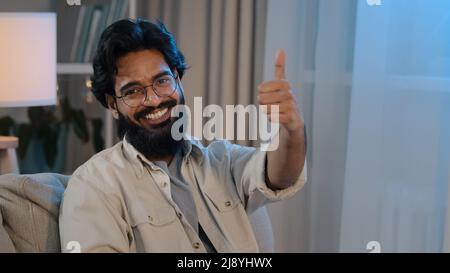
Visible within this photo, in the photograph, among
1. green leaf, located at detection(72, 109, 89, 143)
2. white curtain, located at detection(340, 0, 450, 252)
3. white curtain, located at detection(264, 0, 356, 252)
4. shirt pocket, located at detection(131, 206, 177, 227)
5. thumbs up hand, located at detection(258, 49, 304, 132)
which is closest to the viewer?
thumbs up hand, located at detection(258, 49, 304, 132)

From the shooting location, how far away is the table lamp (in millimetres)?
1741

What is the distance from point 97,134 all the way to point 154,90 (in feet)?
2.76

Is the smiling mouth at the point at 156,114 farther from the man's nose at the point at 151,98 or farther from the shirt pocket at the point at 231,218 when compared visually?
the shirt pocket at the point at 231,218

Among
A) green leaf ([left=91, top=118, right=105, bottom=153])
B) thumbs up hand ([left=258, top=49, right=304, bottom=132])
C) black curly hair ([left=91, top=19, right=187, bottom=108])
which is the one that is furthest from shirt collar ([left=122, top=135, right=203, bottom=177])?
green leaf ([left=91, top=118, right=105, bottom=153])

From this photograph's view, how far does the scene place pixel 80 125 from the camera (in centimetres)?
209

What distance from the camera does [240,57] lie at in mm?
1956

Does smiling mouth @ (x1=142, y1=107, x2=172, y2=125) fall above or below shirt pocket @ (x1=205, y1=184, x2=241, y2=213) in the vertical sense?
above

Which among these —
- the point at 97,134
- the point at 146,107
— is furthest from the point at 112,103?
the point at 97,134

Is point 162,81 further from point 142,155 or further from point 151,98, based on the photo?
point 142,155

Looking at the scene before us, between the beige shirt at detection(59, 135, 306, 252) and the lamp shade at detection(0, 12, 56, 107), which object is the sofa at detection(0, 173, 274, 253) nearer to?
the beige shirt at detection(59, 135, 306, 252)

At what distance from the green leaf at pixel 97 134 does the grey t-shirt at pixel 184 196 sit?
0.78 m
